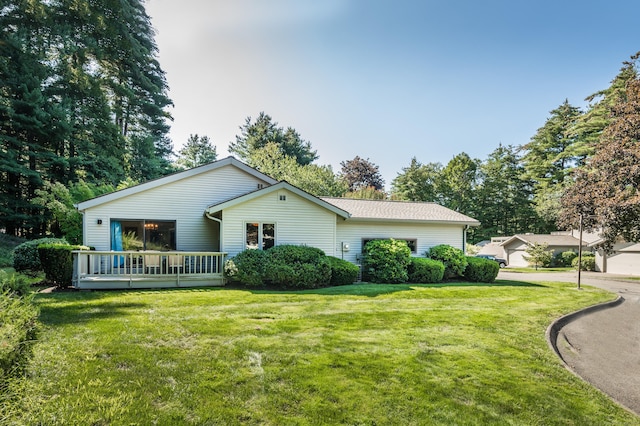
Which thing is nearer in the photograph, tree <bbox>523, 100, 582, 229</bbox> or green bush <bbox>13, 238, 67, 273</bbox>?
green bush <bbox>13, 238, 67, 273</bbox>

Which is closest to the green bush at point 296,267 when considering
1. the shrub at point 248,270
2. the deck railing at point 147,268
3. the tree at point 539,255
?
the shrub at point 248,270

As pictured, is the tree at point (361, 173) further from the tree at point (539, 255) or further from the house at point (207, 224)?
the house at point (207, 224)

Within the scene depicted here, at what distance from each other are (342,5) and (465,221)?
1116 centimetres

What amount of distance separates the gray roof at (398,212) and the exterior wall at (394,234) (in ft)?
1.26

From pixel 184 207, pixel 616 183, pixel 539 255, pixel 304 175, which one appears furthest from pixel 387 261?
pixel 539 255

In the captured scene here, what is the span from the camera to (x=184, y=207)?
12984 mm

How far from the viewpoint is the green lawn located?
3.14 m

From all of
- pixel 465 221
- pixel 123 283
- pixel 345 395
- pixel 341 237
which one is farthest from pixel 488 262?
pixel 123 283

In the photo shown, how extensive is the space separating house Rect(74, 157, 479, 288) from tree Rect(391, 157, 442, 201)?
27.5 m

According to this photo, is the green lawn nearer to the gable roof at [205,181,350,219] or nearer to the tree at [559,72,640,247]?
the gable roof at [205,181,350,219]

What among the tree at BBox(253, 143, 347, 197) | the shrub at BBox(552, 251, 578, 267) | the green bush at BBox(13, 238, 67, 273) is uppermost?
the tree at BBox(253, 143, 347, 197)

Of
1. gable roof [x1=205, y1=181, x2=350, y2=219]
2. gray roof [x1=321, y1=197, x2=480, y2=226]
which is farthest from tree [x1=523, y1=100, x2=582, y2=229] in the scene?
gable roof [x1=205, y1=181, x2=350, y2=219]

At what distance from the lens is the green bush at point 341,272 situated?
1203cm

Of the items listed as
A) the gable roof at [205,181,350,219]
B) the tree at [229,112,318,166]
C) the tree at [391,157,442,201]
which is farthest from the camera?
the tree at [391,157,442,201]
